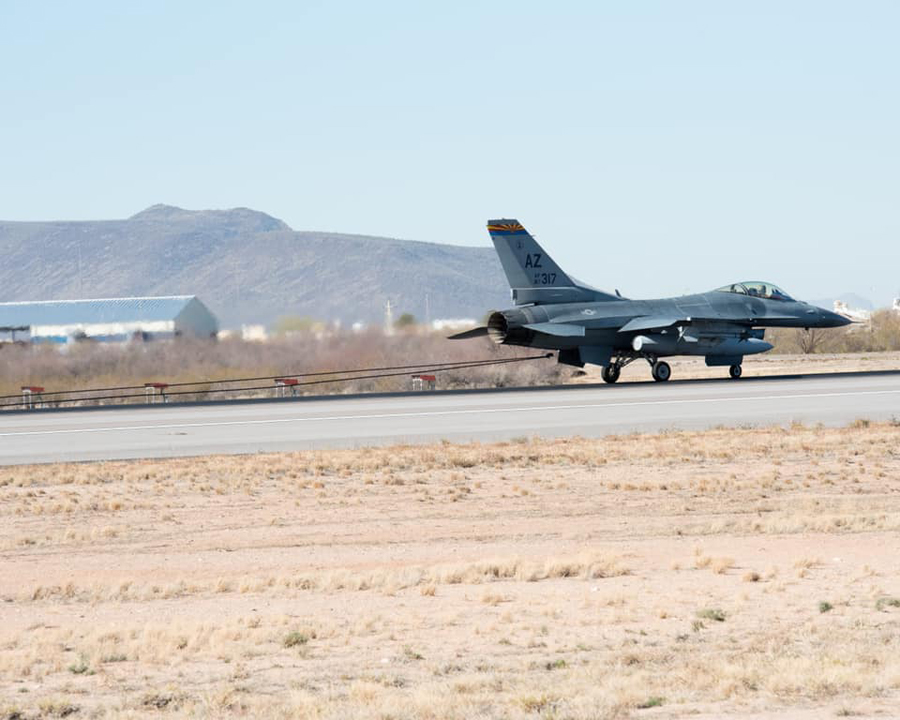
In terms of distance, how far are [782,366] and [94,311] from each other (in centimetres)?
3276

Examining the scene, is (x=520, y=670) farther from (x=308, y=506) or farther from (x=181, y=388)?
(x=181, y=388)

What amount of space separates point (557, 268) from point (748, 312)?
6.51 m

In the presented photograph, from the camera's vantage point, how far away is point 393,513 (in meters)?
16.2

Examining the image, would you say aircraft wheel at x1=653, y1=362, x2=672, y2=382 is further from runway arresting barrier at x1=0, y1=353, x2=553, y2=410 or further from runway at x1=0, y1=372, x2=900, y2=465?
runway arresting barrier at x1=0, y1=353, x2=553, y2=410

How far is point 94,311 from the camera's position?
5703cm

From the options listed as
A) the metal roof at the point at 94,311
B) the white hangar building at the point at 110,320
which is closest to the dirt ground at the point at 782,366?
the white hangar building at the point at 110,320

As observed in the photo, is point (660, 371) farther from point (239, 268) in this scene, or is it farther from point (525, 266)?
point (239, 268)

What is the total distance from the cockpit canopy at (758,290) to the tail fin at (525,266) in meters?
6.07

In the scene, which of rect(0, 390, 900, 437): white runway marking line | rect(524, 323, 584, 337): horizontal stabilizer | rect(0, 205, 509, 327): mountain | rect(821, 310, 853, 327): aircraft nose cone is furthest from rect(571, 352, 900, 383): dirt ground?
rect(0, 205, 509, 327): mountain

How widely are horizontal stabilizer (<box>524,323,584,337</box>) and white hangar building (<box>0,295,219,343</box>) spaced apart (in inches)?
550

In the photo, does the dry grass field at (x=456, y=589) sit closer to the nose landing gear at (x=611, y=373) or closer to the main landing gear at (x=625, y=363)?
the main landing gear at (x=625, y=363)

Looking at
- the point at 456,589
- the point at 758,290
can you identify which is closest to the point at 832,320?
the point at 758,290

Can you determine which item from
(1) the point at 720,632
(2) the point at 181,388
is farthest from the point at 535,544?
(2) the point at 181,388

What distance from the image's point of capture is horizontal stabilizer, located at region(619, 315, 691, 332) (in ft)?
122
